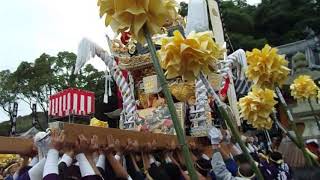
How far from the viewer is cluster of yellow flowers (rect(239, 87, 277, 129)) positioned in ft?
12.8

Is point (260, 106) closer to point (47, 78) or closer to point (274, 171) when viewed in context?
point (274, 171)

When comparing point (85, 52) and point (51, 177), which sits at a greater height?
point (85, 52)

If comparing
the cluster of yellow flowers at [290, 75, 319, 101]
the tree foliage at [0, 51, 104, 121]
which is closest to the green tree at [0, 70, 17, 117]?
the tree foliage at [0, 51, 104, 121]

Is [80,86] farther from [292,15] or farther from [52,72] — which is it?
[292,15]

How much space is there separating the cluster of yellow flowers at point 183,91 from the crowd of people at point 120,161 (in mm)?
2356

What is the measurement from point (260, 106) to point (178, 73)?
65.3 inches

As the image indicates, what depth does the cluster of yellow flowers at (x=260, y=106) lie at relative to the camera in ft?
12.8

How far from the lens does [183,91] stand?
6.46 metres

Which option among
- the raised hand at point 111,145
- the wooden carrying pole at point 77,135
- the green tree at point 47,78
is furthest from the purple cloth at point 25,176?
the green tree at point 47,78

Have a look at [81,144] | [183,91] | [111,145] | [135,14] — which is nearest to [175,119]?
[135,14]

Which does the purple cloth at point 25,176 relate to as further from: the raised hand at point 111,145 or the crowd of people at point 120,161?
the raised hand at point 111,145

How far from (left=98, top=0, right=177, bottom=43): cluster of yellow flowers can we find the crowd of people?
738mm

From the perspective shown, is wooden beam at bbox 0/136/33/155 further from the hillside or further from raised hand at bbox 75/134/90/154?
the hillside

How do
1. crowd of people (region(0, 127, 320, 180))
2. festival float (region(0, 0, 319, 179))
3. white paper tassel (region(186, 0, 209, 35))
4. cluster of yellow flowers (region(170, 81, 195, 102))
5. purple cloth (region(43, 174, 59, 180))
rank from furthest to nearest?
cluster of yellow flowers (region(170, 81, 195, 102)), white paper tassel (region(186, 0, 209, 35)), crowd of people (region(0, 127, 320, 180)), purple cloth (region(43, 174, 59, 180)), festival float (region(0, 0, 319, 179))
